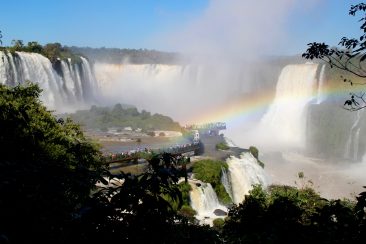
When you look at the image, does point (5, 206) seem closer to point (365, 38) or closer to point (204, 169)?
point (365, 38)

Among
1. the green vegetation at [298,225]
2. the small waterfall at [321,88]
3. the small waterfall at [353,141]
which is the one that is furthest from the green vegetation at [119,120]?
the green vegetation at [298,225]

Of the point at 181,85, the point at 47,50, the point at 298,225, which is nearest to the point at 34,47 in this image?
the point at 47,50

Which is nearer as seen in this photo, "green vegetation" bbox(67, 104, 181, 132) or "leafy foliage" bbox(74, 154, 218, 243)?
"leafy foliage" bbox(74, 154, 218, 243)

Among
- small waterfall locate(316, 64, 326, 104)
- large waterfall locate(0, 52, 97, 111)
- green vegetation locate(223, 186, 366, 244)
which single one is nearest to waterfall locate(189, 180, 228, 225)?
green vegetation locate(223, 186, 366, 244)

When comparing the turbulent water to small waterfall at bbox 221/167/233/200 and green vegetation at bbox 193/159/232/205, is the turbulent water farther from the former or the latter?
green vegetation at bbox 193/159/232/205

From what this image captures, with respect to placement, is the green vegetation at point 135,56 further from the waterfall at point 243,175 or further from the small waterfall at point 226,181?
the small waterfall at point 226,181

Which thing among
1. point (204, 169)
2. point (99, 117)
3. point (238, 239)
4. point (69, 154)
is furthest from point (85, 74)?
point (238, 239)

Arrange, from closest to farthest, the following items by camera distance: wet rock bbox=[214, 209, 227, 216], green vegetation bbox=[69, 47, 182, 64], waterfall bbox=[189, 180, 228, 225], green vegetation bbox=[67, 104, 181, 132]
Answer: waterfall bbox=[189, 180, 228, 225]
wet rock bbox=[214, 209, 227, 216]
green vegetation bbox=[67, 104, 181, 132]
green vegetation bbox=[69, 47, 182, 64]
